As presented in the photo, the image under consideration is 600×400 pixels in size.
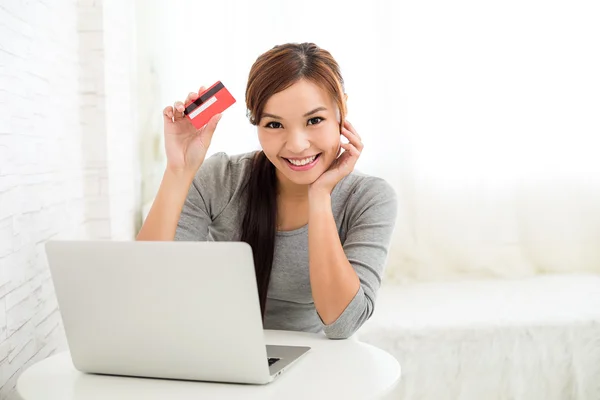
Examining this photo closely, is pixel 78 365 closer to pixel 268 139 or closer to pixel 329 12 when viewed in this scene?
pixel 268 139

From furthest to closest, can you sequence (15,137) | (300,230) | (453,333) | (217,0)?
(217,0), (453,333), (300,230), (15,137)

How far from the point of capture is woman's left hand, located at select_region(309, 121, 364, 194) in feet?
4.64

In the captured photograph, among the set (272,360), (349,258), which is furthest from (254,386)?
(349,258)

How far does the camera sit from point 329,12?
2.47m

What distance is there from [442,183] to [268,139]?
4.03 ft

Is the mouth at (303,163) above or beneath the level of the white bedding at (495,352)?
above

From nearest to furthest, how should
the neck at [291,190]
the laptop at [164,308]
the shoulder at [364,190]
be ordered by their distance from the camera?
the laptop at [164,308] → the shoulder at [364,190] → the neck at [291,190]

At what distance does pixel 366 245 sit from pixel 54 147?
0.79 m

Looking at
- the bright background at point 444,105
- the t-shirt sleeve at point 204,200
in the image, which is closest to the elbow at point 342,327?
the t-shirt sleeve at point 204,200

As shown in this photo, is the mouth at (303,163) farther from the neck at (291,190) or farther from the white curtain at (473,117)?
the white curtain at (473,117)

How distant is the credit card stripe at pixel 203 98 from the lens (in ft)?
4.47

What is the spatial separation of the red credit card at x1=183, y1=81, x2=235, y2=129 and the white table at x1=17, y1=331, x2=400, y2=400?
500 millimetres

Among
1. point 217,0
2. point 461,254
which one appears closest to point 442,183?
point 461,254

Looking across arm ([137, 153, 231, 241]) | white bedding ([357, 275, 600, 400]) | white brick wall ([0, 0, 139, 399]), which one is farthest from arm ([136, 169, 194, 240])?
white bedding ([357, 275, 600, 400])
